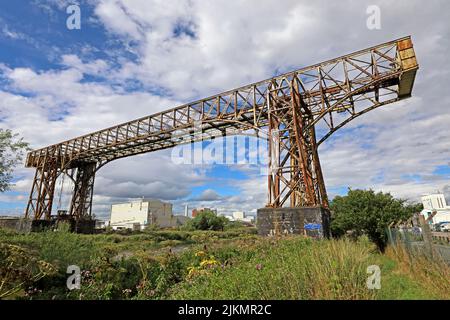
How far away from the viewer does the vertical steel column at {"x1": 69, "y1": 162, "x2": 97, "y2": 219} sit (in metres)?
23.1

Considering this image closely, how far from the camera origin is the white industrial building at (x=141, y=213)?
64938mm

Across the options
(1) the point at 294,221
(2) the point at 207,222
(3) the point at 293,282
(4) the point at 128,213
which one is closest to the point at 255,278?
(3) the point at 293,282

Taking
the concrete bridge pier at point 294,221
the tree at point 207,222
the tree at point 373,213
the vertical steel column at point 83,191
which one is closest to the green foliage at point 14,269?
the concrete bridge pier at point 294,221

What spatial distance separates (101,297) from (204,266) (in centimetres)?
213

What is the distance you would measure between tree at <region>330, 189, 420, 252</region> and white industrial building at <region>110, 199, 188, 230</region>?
2255 inches

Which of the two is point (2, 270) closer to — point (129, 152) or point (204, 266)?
point (204, 266)

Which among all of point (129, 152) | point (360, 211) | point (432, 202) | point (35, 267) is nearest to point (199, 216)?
point (129, 152)

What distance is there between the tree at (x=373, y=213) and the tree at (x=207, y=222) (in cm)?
3339

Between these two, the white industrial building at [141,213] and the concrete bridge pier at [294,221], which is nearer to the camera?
the concrete bridge pier at [294,221]

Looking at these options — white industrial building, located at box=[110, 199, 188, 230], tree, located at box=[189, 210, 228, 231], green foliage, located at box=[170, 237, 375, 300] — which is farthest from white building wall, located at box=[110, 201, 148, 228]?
green foliage, located at box=[170, 237, 375, 300]

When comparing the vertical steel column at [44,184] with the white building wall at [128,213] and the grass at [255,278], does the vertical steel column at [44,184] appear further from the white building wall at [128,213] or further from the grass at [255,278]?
the white building wall at [128,213]

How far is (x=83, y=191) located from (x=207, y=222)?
25.5m

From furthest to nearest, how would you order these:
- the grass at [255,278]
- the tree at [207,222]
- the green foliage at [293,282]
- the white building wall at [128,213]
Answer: the white building wall at [128,213]
the tree at [207,222]
the grass at [255,278]
the green foliage at [293,282]
